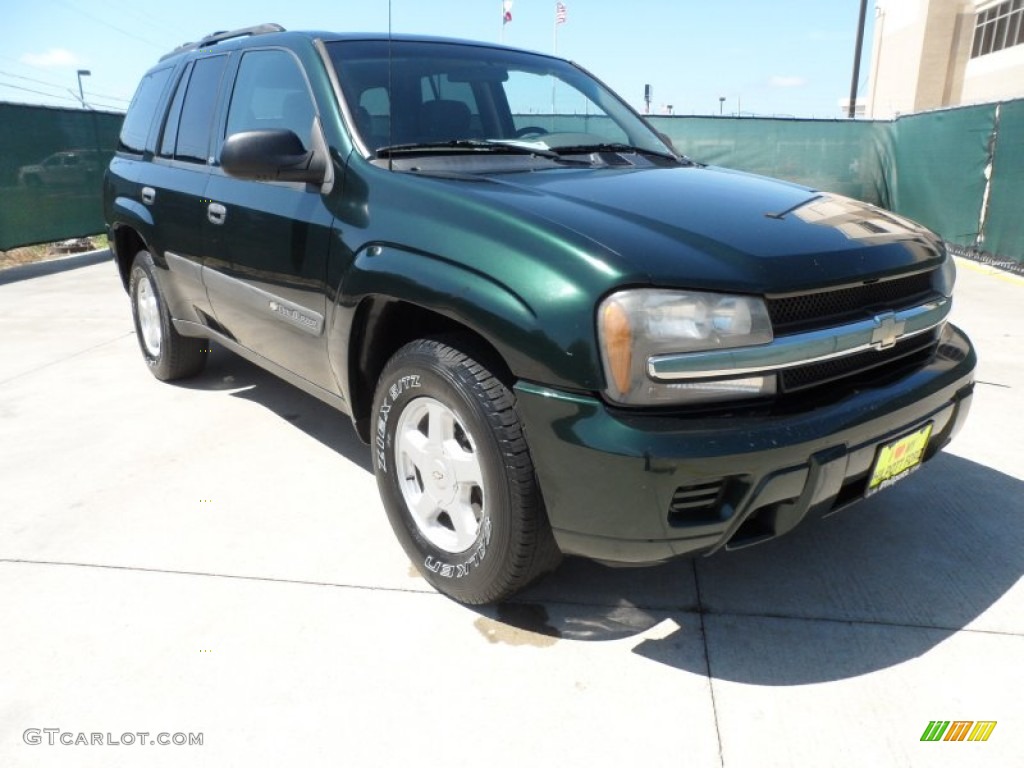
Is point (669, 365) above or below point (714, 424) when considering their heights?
above

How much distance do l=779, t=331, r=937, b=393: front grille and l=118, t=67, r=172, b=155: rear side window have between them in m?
3.94

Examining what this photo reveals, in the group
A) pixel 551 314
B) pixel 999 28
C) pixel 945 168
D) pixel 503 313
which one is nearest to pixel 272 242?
pixel 503 313

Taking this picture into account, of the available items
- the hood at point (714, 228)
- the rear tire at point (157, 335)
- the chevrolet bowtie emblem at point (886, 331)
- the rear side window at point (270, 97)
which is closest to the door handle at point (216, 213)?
the rear side window at point (270, 97)

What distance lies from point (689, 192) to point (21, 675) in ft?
8.22

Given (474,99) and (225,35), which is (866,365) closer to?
(474,99)

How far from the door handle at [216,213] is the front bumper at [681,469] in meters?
2.02

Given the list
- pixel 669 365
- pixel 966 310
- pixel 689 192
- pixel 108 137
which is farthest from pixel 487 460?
pixel 108 137

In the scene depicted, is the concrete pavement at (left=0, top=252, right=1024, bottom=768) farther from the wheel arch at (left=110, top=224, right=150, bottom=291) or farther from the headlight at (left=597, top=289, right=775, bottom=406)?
the wheel arch at (left=110, top=224, right=150, bottom=291)

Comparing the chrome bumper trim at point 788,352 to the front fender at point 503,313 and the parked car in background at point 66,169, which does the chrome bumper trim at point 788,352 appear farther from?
the parked car in background at point 66,169

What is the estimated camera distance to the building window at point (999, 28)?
88.5 feet

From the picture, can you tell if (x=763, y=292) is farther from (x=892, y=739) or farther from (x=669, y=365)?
(x=892, y=739)

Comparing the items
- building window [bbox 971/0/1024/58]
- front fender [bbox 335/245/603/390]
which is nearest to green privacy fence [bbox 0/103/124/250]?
front fender [bbox 335/245/603/390]

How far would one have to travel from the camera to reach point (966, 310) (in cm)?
701

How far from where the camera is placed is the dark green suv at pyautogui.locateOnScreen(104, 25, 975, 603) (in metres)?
1.99
